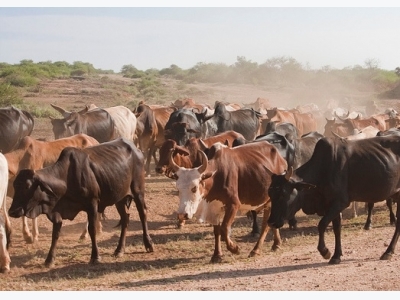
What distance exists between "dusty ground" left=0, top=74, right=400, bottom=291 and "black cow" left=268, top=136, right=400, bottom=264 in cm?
70

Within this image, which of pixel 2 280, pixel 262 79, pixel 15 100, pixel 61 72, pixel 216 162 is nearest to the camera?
pixel 2 280

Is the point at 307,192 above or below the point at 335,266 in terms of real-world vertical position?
above

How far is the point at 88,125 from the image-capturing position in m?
18.1

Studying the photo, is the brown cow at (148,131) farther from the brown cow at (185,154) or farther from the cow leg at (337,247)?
the cow leg at (337,247)

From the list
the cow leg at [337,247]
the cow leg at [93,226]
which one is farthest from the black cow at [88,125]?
the cow leg at [337,247]

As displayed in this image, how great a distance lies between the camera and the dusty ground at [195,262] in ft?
30.5

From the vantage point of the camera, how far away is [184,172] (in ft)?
35.1

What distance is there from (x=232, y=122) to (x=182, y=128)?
3.85m

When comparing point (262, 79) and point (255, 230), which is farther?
point (262, 79)

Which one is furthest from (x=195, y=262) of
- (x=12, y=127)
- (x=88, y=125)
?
(x=12, y=127)

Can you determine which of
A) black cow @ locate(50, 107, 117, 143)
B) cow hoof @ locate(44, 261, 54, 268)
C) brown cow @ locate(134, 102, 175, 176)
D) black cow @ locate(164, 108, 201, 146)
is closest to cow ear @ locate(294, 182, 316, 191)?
cow hoof @ locate(44, 261, 54, 268)

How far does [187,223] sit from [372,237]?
3.81 metres

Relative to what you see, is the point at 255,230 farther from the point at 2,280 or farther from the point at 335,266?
the point at 2,280

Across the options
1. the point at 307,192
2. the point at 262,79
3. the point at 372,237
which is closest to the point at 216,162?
the point at 307,192
